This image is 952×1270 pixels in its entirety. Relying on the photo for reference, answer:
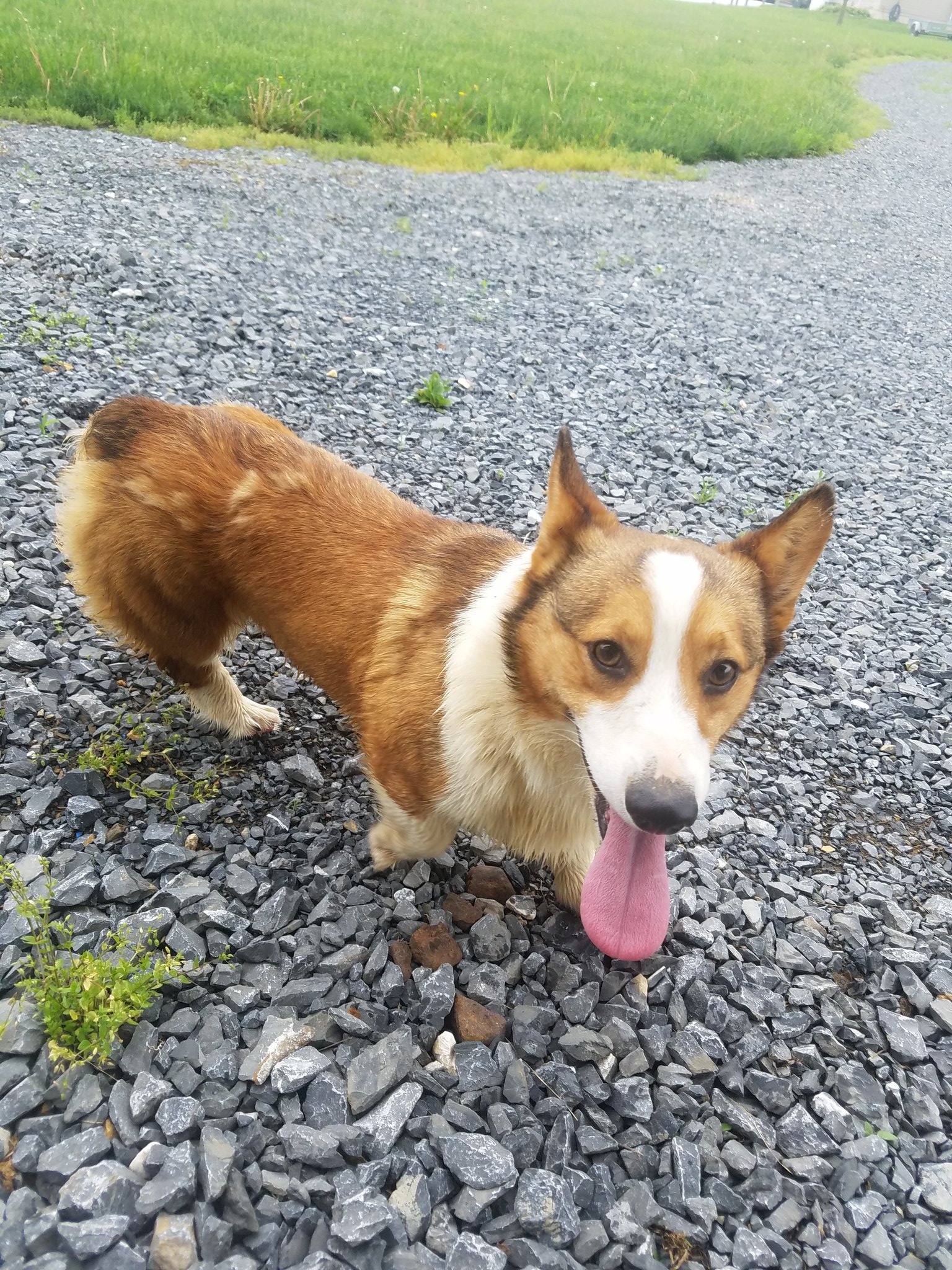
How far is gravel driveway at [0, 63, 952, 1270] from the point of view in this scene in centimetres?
197

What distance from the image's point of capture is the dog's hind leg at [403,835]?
272 cm

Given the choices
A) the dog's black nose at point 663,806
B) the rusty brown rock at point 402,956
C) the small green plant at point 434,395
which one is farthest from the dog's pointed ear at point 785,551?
the small green plant at point 434,395

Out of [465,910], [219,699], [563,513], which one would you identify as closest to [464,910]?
[465,910]

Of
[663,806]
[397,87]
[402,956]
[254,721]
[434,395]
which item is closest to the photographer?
[663,806]

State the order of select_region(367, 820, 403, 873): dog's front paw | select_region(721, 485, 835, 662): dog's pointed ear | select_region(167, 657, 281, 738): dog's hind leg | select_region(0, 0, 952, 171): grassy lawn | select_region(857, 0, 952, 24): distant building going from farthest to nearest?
select_region(857, 0, 952, 24): distant building < select_region(0, 0, 952, 171): grassy lawn < select_region(167, 657, 281, 738): dog's hind leg < select_region(367, 820, 403, 873): dog's front paw < select_region(721, 485, 835, 662): dog's pointed ear

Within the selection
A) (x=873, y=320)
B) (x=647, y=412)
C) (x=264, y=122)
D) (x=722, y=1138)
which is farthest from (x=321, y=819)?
(x=264, y=122)

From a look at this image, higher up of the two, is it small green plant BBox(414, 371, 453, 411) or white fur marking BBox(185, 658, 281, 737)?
small green plant BBox(414, 371, 453, 411)

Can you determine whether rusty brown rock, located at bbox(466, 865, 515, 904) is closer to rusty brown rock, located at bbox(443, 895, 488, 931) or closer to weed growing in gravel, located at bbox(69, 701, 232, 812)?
rusty brown rock, located at bbox(443, 895, 488, 931)

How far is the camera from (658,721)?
1.99 metres

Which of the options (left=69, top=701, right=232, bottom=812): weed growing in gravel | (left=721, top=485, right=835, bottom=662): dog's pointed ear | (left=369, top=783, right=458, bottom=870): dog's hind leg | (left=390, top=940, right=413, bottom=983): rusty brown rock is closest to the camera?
(left=721, top=485, right=835, bottom=662): dog's pointed ear

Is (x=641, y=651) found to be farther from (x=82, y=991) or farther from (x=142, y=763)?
(x=142, y=763)

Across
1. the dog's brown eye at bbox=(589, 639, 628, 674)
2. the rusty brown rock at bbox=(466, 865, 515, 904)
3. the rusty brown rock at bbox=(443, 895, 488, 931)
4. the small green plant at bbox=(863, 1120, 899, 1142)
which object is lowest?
the rusty brown rock at bbox=(466, 865, 515, 904)

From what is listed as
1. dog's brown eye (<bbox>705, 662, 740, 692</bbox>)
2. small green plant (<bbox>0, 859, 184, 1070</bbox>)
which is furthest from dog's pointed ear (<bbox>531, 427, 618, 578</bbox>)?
small green plant (<bbox>0, 859, 184, 1070</bbox>)

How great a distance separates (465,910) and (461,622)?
1053 millimetres
